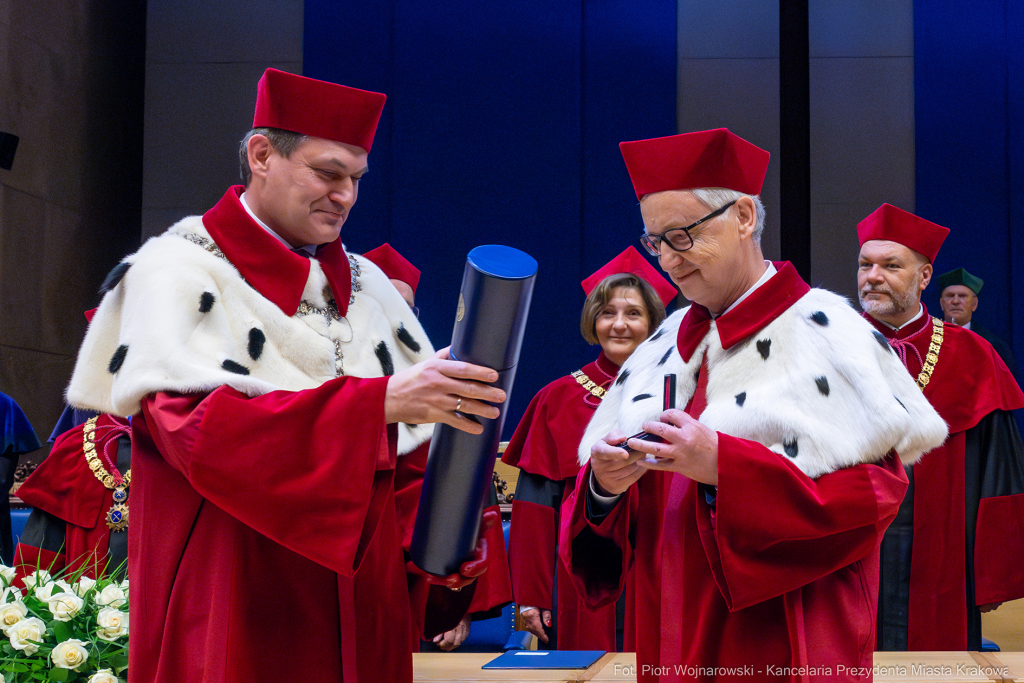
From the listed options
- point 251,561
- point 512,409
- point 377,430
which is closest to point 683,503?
point 377,430

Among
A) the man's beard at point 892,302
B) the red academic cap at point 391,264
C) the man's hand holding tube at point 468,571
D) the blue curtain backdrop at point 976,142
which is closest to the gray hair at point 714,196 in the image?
the man's hand holding tube at point 468,571

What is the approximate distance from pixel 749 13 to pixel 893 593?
4723 millimetres

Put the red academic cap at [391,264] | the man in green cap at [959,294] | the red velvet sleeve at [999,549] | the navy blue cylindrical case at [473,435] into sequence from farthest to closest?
1. the man in green cap at [959,294]
2. the red academic cap at [391,264]
3. the red velvet sleeve at [999,549]
4. the navy blue cylindrical case at [473,435]

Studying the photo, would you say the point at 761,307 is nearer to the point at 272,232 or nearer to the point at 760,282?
the point at 760,282

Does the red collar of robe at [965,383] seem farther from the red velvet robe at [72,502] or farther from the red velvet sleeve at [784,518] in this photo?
the red velvet robe at [72,502]

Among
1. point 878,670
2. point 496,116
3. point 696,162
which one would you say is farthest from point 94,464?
point 496,116

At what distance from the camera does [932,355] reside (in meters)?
3.91

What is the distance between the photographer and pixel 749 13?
6922 mm

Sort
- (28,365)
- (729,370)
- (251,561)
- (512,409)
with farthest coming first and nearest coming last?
(512,409)
(28,365)
(729,370)
(251,561)

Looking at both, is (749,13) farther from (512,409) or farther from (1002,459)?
(1002,459)

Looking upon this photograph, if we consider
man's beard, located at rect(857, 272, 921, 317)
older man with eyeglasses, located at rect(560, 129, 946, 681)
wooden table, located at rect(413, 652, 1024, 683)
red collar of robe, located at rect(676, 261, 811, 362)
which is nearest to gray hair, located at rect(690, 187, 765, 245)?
older man with eyeglasses, located at rect(560, 129, 946, 681)

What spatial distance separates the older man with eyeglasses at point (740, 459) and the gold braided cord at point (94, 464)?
7.42 ft

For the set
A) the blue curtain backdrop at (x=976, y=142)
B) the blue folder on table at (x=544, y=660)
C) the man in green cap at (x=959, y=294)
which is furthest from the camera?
the blue curtain backdrop at (x=976, y=142)

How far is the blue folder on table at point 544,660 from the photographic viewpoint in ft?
7.65
